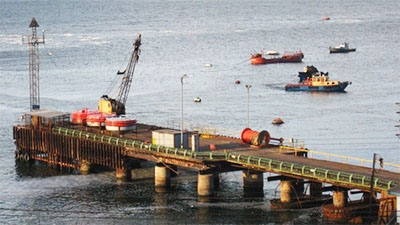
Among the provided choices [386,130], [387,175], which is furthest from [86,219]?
[386,130]

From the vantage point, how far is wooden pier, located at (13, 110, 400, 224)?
97.0 m

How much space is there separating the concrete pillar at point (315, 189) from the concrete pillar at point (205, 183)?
10355 mm

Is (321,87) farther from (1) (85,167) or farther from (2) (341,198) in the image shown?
(2) (341,198)

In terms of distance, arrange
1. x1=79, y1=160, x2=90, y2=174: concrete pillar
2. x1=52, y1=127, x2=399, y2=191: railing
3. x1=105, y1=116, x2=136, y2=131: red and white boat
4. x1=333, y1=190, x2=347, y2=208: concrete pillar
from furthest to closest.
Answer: x1=105, y1=116, x2=136, y2=131: red and white boat < x1=79, y1=160, x2=90, y2=174: concrete pillar < x1=333, y1=190, x2=347, y2=208: concrete pillar < x1=52, y1=127, x2=399, y2=191: railing

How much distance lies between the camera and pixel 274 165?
103 metres

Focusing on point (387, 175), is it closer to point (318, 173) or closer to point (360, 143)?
point (318, 173)

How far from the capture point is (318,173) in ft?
325

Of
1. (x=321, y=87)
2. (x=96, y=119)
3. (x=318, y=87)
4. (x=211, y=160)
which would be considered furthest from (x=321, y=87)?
(x=211, y=160)

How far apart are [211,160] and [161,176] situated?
843 cm

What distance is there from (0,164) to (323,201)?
47.1m

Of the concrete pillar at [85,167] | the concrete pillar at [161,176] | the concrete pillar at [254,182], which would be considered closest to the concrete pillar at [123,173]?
the concrete pillar at [161,176]

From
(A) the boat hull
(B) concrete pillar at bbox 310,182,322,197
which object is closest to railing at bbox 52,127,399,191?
(B) concrete pillar at bbox 310,182,322,197

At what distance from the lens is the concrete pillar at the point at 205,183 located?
108 meters

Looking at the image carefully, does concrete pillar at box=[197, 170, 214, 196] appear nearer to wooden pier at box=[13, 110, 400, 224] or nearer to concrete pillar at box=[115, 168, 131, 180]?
wooden pier at box=[13, 110, 400, 224]
